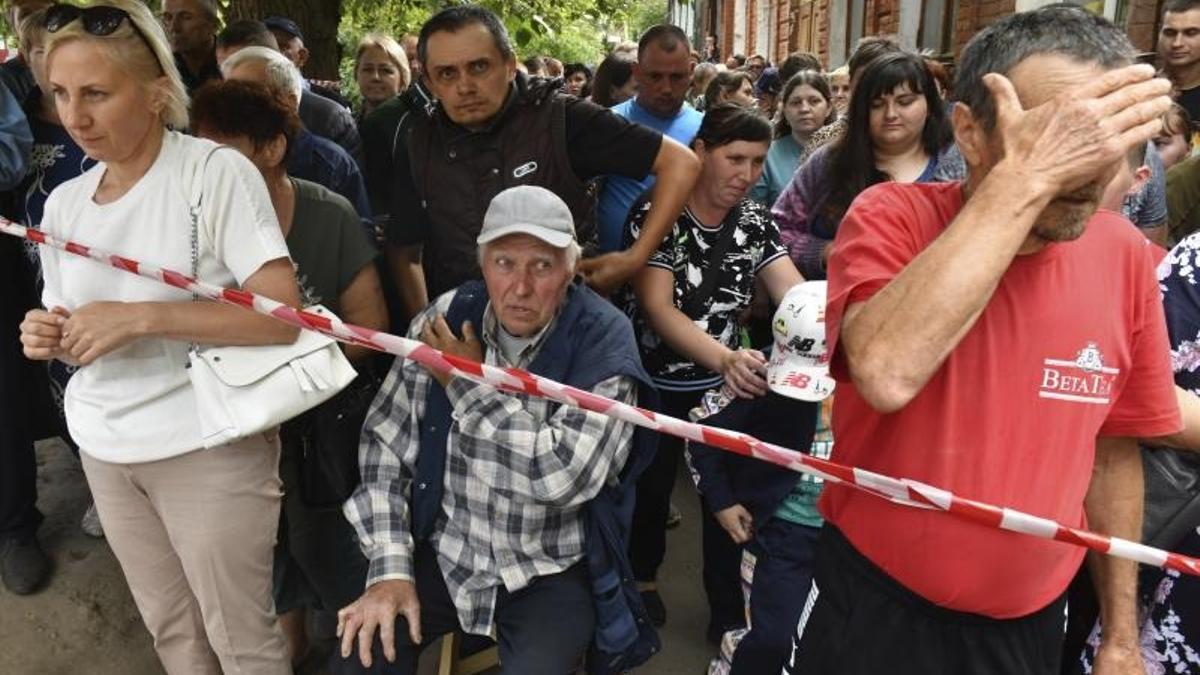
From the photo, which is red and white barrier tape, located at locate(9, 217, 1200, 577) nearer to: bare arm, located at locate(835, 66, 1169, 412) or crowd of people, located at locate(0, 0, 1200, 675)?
crowd of people, located at locate(0, 0, 1200, 675)

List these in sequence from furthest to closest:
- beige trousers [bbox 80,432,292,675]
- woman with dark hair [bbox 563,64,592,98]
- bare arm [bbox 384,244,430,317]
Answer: woman with dark hair [bbox 563,64,592,98] → bare arm [bbox 384,244,430,317] → beige trousers [bbox 80,432,292,675]

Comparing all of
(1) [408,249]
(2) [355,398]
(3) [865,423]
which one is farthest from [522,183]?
(3) [865,423]

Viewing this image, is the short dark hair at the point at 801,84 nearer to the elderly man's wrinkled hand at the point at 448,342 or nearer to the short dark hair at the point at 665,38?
the short dark hair at the point at 665,38

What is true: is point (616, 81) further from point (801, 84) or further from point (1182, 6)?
point (1182, 6)

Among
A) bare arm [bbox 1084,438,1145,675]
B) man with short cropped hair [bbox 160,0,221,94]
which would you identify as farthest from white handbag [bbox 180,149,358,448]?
man with short cropped hair [bbox 160,0,221,94]

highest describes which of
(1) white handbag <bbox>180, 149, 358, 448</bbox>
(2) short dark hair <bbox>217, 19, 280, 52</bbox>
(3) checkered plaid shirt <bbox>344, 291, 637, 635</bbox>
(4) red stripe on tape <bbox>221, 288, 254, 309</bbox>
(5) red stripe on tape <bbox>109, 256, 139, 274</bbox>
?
(2) short dark hair <bbox>217, 19, 280, 52</bbox>

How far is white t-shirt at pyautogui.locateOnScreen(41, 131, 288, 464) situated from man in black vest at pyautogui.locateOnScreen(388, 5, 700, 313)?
0.94 meters

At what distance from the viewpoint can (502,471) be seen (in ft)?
6.97

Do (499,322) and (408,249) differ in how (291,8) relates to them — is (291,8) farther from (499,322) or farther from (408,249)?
(499,322)

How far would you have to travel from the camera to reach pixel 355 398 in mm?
2586

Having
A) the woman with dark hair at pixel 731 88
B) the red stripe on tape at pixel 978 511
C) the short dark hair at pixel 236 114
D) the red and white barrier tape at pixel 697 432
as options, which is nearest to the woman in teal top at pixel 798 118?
the woman with dark hair at pixel 731 88

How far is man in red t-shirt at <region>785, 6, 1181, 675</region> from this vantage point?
3.48 feet

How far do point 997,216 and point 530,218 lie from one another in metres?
1.36

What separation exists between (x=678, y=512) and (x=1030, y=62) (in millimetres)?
3080
